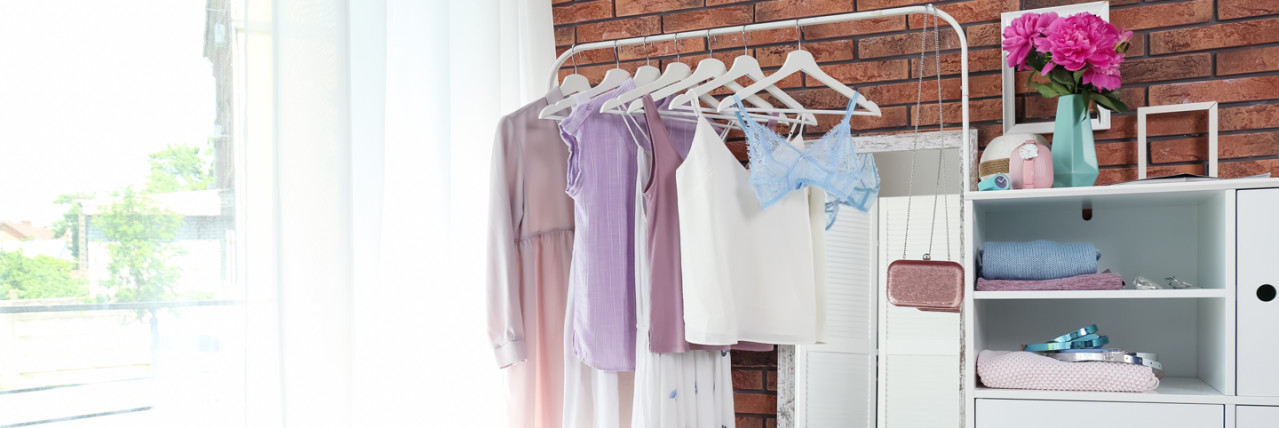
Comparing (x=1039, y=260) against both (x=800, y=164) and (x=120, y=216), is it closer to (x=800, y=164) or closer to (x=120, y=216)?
(x=800, y=164)

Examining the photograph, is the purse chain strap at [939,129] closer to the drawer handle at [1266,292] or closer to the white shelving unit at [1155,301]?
the white shelving unit at [1155,301]

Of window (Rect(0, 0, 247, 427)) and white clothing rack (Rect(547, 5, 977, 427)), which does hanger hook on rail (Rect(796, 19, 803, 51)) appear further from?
window (Rect(0, 0, 247, 427))

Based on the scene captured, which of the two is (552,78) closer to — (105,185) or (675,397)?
(675,397)

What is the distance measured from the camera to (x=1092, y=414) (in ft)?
5.56

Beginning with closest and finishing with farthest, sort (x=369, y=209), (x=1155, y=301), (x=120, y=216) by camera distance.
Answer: (x=120, y=216), (x=369, y=209), (x=1155, y=301)

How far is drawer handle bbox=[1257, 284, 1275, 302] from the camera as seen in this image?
161 centimetres

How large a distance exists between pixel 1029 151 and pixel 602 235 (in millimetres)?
949

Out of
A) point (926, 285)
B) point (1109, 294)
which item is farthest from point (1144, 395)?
point (926, 285)

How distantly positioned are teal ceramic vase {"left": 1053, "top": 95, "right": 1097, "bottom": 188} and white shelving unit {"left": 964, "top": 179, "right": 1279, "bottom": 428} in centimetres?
5

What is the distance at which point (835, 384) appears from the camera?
2096 mm

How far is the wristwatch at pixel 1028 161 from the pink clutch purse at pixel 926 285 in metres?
0.24

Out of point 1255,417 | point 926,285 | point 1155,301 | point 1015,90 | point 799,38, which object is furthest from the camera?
point 799,38

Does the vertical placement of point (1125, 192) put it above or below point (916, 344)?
above

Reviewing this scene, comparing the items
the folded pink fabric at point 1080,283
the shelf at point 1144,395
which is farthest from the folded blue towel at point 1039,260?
the shelf at point 1144,395
